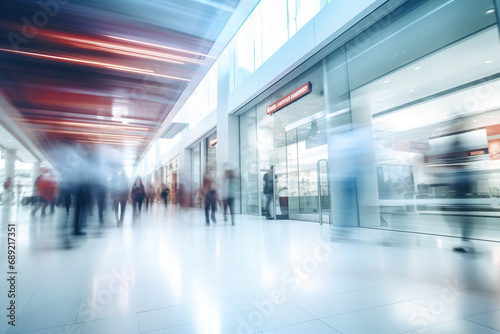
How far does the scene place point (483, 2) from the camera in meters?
3.99

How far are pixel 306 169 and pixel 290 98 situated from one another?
7.49 feet

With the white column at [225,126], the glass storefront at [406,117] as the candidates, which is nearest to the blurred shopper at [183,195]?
the white column at [225,126]

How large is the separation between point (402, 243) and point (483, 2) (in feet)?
12.8

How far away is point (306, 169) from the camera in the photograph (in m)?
8.22

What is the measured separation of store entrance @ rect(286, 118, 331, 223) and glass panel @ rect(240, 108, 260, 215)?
186 cm

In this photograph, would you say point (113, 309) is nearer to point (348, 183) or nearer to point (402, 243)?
point (402, 243)

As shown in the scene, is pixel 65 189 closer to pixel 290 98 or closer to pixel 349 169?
pixel 349 169

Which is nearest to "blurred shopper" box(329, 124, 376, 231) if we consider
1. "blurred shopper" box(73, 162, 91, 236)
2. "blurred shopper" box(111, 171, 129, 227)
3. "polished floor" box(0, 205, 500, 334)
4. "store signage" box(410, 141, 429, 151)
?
"store signage" box(410, 141, 429, 151)

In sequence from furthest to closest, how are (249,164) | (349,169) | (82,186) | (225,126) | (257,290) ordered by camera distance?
(225,126) < (249,164) < (349,169) < (82,186) < (257,290)

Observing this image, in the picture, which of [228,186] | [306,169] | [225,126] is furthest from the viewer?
[225,126]

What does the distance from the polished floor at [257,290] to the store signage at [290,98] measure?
16.6 ft

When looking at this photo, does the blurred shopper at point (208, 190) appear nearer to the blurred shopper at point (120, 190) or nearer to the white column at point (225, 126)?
the blurred shopper at point (120, 190)

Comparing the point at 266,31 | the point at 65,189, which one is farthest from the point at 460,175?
the point at 266,31

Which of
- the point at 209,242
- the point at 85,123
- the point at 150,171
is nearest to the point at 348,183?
→ the point at 209,242
